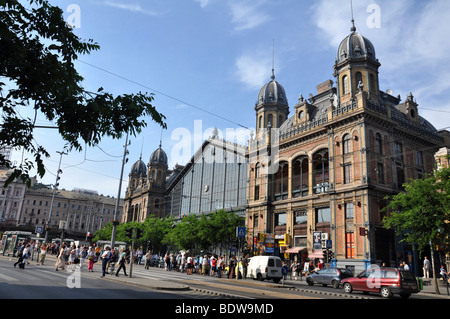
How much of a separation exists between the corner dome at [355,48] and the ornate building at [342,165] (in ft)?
0.35

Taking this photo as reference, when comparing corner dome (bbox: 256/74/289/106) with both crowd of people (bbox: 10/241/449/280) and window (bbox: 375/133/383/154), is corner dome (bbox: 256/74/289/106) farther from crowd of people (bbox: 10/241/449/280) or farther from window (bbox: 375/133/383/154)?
crowd of people (bbox: 10/241/449/280)

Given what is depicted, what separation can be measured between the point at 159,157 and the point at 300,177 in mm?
48300

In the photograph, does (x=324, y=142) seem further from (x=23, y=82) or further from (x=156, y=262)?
(x=23, y=82)

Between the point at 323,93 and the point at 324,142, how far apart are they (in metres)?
9.35

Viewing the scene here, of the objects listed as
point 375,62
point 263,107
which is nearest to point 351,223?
point 375,62

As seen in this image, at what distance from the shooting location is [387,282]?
17688mm

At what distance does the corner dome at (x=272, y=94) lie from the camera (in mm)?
50250

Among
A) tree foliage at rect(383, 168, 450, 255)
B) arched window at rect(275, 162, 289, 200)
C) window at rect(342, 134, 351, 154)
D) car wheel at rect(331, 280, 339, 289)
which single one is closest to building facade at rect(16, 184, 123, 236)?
arched window at rect(275, 162, 289, 200)

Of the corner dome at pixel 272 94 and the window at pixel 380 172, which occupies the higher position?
the corner dome at pixel 272 94

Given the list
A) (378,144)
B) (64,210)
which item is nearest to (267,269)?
(378,144)

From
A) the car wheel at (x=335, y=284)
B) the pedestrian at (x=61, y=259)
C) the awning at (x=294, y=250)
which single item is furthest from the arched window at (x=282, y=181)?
the pedestrian at (x=61, y=259)

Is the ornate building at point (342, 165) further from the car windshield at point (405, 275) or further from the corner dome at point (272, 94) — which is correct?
the car windshield at point (405, 275)

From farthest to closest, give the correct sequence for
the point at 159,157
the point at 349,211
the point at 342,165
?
the point at 159,157 → the point at 342,165 → the point at 349,211

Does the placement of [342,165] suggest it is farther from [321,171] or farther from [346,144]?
[321,171]
